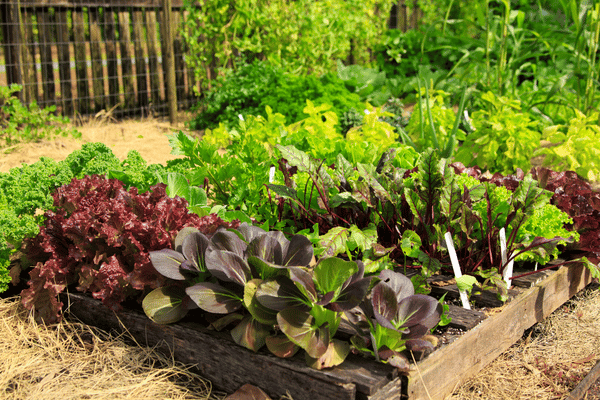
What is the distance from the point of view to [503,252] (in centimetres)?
220

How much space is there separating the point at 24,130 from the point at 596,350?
4794 millimetres

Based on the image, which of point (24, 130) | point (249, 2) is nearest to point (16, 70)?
point (24, 130)

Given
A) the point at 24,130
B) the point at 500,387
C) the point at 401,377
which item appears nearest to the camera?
the point at 401,377

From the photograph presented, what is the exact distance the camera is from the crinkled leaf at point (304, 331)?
161 cm

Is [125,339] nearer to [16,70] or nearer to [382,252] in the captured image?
[382,252]

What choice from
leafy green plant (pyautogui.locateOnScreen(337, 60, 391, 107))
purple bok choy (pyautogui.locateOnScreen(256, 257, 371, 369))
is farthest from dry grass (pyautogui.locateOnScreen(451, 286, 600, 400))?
leafy green plant (pyautogui.locateOnScreen(337, 60, 391, 107))

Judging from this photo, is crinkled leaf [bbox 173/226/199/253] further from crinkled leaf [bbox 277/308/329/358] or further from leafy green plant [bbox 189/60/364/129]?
leafy green plant [bbox 189/60/364/129]

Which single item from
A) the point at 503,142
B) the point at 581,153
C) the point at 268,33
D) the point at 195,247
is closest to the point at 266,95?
the point at 268,33

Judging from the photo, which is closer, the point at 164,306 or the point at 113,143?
the point at 164,306

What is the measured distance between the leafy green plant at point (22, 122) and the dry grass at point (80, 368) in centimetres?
317

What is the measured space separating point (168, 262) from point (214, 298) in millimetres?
227

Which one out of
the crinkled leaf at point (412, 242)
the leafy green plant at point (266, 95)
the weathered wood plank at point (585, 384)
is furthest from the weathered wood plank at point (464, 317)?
the leafy green plant at point (266, 95)

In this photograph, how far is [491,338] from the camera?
2.00m

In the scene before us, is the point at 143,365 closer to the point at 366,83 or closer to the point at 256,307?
the point at 256,307
